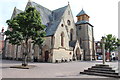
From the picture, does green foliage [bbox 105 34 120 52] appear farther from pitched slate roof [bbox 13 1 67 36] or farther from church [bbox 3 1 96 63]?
pitched slate roof [bbox 13 1 67 36]

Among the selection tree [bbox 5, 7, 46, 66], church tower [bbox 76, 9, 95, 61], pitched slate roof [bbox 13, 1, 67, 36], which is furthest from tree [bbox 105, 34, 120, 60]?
tree [bbox 5, 7, 46, 66]

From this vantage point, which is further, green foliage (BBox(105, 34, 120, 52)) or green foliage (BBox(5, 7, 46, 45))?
green foliage (BBox(105, 34, 120, 52))

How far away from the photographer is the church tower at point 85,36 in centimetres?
4109

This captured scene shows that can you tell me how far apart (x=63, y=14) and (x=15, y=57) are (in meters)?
19.6

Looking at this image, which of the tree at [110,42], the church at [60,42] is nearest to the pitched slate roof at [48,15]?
the church at [60,42]

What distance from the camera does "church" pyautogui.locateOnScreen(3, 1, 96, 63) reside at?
2727 cm

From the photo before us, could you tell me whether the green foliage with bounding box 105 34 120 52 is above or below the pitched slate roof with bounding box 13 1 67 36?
below

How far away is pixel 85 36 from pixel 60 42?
16.3 metres

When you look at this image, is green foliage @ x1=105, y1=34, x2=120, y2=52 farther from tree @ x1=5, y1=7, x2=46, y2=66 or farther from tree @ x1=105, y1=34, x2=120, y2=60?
tree @ x1=5, y1=7, x2=46, y2=66

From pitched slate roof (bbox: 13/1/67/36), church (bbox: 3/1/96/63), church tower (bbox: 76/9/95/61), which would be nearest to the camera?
church (bbox: 3/1/96/63)

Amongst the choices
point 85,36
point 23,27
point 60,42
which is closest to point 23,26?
point 23,27

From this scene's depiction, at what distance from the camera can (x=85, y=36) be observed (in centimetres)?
4188

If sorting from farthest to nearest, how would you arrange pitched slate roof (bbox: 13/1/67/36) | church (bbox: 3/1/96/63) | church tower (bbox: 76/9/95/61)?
church tower (bbox: 76/9/95/61) < pitched slate roof (bbox: 13/1/67/36) < church (bbox: 3/1/96/63)

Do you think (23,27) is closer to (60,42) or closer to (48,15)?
(60,42)
